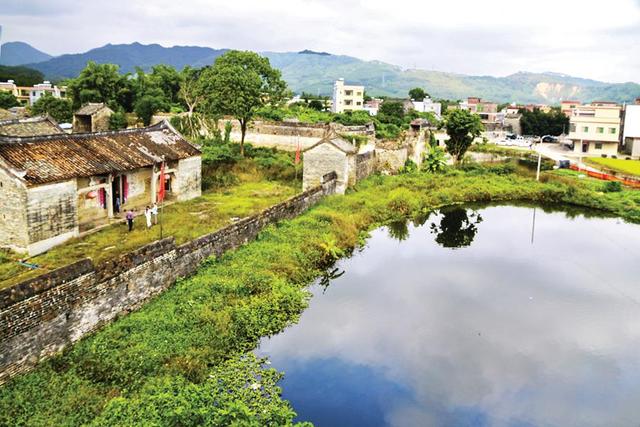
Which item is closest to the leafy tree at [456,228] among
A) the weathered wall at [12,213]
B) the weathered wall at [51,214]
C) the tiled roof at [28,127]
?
the weathered wall at [51,214]

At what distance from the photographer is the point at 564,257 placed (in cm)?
2119

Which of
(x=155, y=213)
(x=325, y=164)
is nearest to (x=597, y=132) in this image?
(x=325, y=164)

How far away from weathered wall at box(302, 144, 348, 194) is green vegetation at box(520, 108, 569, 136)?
1877 inches

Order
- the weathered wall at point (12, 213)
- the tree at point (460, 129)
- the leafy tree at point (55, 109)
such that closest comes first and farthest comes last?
the weathered wall at point (12, 213) → the tree at point (460, 129) → the leafy tree at point (55, 109)

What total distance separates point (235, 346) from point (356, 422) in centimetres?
341

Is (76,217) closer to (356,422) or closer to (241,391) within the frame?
(241,391)

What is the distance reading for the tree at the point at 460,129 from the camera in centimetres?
4022

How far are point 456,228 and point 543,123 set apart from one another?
50.2 meters

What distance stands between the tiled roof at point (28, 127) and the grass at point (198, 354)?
1258 centimetres

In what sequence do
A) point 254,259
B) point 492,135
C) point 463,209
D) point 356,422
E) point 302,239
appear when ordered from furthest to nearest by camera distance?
point 492,135 → point 463,209 → point 302,239 → point 254,259 → point 356,422

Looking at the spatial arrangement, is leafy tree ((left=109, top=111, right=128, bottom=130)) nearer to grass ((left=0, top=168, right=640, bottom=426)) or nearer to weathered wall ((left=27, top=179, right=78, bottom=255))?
weathered wall ((left=27, top=179, right=78, bottom=255))

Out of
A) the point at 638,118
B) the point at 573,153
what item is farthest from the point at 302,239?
the point at 638,118

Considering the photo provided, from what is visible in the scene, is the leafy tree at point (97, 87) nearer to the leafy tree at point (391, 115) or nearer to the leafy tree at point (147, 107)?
the leafy tree at point (147, 107)

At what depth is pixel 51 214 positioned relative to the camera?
55.1 feet
